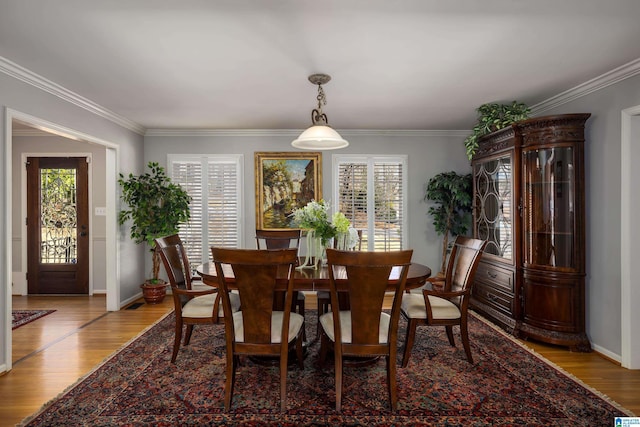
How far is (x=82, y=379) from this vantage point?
263 centimetres

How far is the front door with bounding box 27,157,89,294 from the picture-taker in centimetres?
525

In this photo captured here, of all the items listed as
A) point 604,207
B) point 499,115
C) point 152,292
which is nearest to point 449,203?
point 499,115

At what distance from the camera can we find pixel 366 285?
2.13m

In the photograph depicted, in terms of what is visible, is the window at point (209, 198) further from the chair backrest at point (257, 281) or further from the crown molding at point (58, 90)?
the chair backrest at point (257, 281)

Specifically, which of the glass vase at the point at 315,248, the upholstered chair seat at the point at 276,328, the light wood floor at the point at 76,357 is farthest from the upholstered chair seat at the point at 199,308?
the light wood floor at the point at 76,357

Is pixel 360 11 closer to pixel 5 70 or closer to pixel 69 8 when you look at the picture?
pixel 69 8

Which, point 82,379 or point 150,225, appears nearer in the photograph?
point 82,379

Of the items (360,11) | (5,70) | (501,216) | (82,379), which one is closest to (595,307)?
(501,216)

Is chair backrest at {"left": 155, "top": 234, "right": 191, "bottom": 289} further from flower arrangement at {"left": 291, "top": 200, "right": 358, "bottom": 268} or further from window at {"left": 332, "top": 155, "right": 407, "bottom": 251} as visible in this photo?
window at {"left": 332, "top": 155, "right": 407, "bottom": 251}

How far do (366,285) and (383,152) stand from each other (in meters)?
3.55

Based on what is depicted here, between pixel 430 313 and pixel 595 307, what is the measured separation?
1746 millimetres

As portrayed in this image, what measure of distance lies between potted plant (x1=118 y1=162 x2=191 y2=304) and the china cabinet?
13.4ft

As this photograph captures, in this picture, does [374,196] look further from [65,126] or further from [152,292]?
[65,126]

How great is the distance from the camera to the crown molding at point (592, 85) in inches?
112
